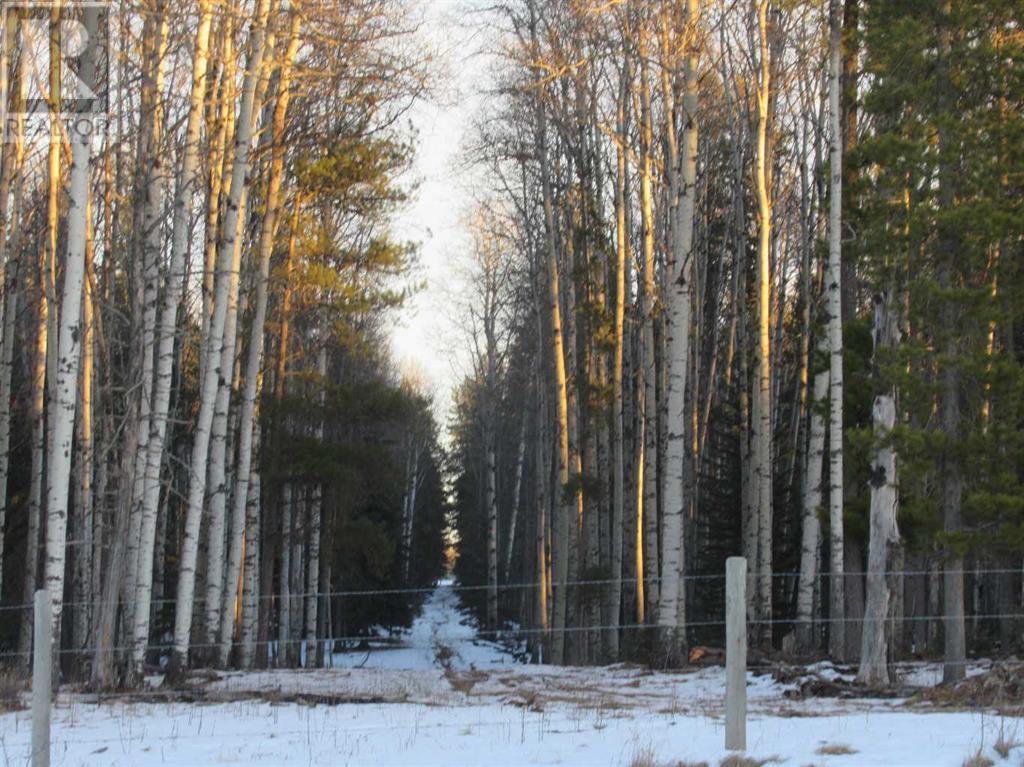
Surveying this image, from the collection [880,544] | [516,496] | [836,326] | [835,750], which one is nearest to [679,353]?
[836,326]

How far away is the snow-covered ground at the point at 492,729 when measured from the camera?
24.9 ft

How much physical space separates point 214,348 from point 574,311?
11.9 metres

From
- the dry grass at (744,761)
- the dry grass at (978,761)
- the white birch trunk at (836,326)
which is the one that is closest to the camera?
the dry grass at (978,761)

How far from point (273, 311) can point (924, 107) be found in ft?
46.4

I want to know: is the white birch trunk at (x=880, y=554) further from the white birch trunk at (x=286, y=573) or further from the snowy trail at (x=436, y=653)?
the white birch trunk at (x=286, y=573)

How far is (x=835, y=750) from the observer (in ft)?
24.4

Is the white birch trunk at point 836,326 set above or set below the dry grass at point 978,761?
above

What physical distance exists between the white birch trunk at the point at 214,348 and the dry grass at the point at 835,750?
8.78 m

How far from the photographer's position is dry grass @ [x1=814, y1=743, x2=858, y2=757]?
289 inches

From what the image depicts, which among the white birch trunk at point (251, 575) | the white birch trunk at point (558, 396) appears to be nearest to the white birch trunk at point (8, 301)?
the white birch trunk at point (251, 575)

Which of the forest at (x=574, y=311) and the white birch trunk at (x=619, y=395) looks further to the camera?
the white birch trunk at (x=619, y=395)

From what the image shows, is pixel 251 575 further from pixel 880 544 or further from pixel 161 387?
pixel 880 544

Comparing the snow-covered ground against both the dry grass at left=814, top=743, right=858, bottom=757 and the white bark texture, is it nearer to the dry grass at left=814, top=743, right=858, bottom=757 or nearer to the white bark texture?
the dry grass at left=814, top=743, right=858, bottom=757

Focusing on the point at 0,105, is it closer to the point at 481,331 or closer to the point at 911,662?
the point at 911,662
